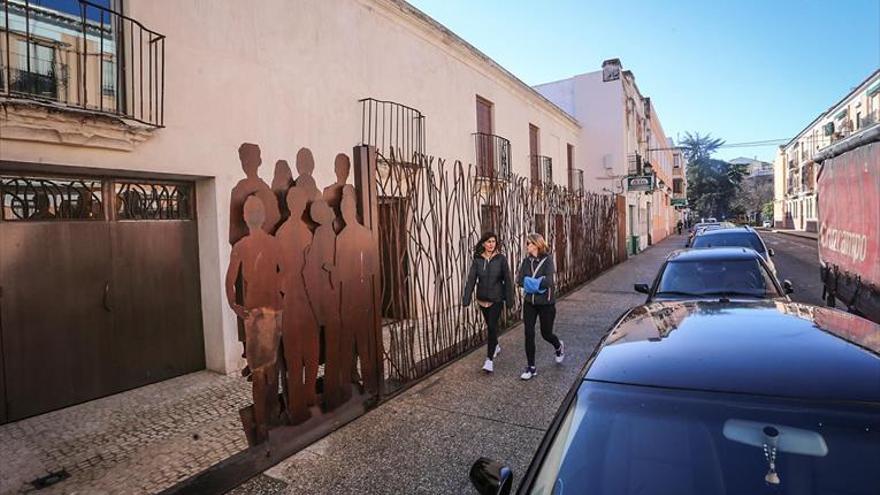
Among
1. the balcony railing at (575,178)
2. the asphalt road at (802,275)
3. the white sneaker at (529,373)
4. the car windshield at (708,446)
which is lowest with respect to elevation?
the white sneaker at (529,373)

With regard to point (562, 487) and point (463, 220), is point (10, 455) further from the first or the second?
point (463, 220)

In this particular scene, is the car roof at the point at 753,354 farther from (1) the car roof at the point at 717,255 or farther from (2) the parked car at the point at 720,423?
(1) the car roof at the point at 717,255

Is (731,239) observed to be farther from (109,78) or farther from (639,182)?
(109,78)

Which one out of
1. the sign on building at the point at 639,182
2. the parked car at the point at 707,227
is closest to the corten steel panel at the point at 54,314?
the parked car at the point at 707,227

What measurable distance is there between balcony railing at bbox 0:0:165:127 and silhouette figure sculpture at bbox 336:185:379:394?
226 cm

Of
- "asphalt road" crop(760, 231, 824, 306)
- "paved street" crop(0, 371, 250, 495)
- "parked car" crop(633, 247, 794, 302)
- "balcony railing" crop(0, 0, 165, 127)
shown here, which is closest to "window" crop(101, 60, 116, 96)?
"balcony railing" crop(0, 0, 165, 127)

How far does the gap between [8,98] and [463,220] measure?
199 inches

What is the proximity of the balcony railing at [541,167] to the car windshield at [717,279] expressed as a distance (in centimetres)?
899

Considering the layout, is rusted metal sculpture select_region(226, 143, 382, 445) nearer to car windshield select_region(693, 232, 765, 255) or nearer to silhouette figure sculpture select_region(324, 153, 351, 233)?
silhouette figure sculpture select_region(324, 153, 351, 233)

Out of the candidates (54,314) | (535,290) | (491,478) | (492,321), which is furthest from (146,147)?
(491,478)

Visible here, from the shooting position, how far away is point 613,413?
178cm

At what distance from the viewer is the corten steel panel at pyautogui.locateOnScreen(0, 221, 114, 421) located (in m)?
4.39

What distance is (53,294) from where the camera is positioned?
465 centimetres

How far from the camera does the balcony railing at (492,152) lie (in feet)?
37.0
